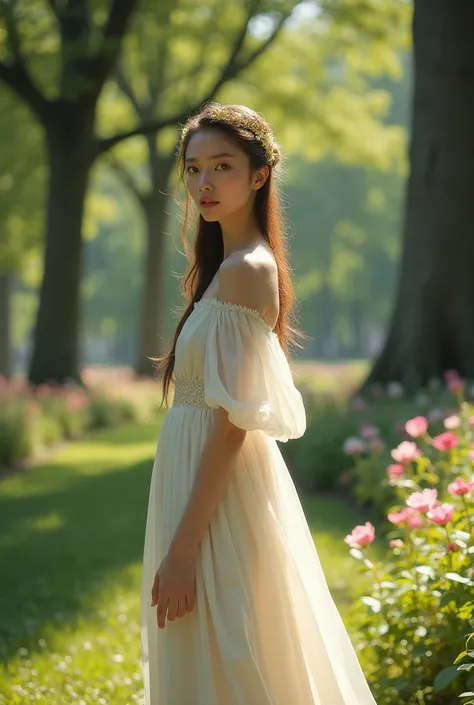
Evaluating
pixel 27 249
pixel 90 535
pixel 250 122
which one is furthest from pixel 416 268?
pixel 27 249

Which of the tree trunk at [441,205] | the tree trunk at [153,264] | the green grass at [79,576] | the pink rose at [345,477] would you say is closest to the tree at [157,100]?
the tree trunk at [153,264]

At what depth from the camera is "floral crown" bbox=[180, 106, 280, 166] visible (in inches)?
117

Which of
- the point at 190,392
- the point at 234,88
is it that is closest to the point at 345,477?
the point at 190,392

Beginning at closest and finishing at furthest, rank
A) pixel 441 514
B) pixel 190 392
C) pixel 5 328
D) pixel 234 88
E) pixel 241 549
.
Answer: pixel 241 549, pixel 190 392, pixel 441 514, pixel 234 88, pixel 5 328

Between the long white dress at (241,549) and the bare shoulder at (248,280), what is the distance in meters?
0.03

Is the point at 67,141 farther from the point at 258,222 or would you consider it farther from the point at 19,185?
the point at 258,222

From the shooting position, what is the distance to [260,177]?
306cm

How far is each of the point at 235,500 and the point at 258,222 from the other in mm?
825

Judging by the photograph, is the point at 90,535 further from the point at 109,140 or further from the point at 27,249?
the point at 27,249

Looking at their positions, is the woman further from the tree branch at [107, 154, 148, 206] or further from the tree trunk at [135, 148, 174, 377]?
the tree branch at [107, 154, 148, 206]

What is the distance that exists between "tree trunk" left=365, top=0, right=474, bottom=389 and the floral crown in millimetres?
9101

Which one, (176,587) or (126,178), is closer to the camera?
(176,587)

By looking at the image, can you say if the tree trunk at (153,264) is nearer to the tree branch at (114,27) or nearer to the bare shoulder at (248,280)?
the tree branch at (114,27)

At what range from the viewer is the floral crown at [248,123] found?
2963 mm
